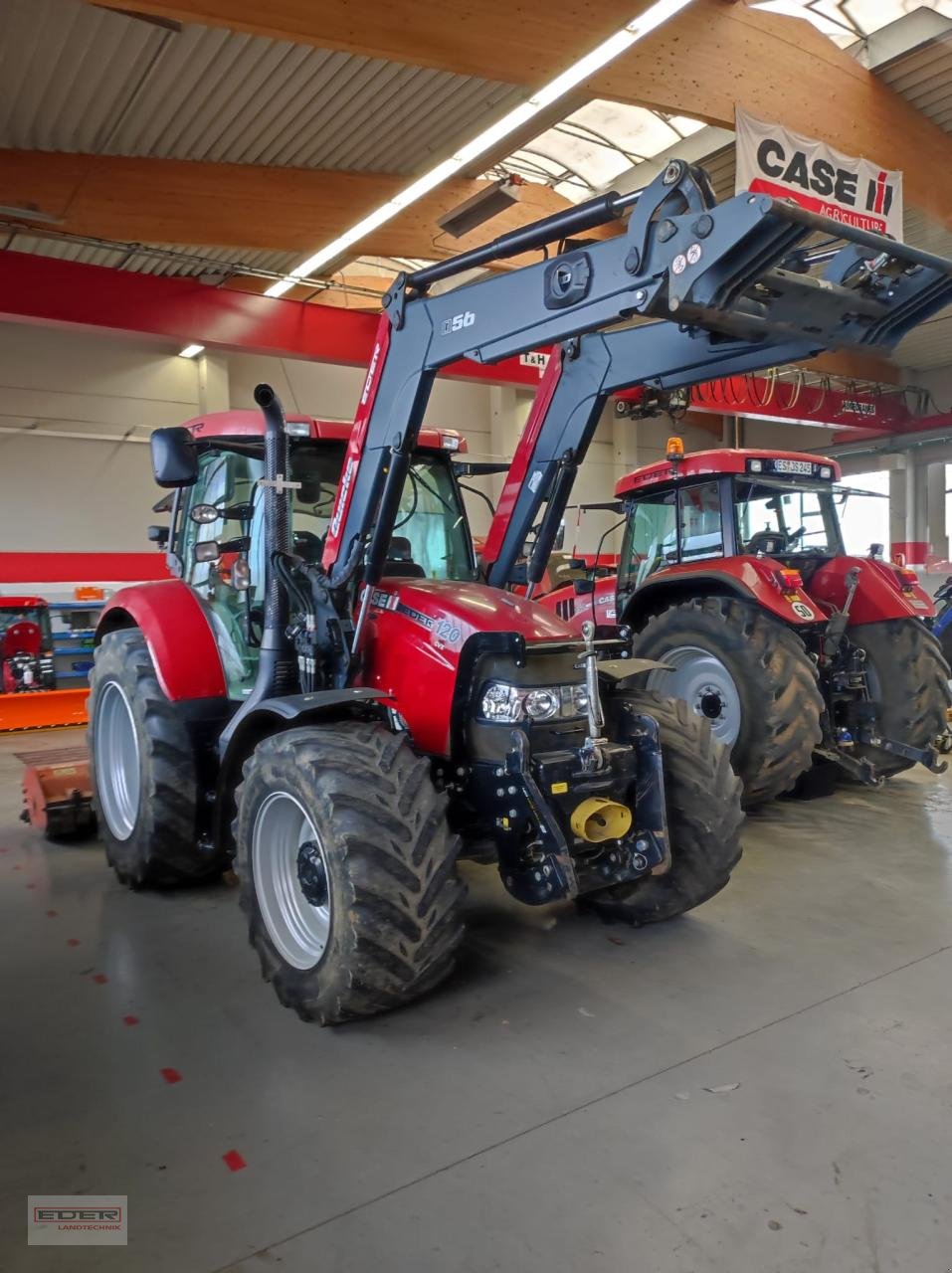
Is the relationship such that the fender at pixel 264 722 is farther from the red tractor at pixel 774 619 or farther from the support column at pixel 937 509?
the support column at pixel 937 509

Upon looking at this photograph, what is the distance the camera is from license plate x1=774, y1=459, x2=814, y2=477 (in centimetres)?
566

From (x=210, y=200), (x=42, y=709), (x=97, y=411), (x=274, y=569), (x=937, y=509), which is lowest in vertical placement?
(x=42, y=709)

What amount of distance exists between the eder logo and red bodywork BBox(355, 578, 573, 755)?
5.05 ft

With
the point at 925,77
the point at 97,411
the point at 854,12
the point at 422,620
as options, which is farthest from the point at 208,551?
the point at 97,411

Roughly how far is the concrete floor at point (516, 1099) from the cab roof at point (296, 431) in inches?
77.9

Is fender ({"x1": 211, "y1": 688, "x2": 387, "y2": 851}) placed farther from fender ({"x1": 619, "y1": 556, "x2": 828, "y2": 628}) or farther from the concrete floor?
fender ({"x1": 619, "y1": 556, "x2": 828, "y2": 628})

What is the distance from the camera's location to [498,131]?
721 centimetres

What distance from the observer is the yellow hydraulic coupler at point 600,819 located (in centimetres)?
285

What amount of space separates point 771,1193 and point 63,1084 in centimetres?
178

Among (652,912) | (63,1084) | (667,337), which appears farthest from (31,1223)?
(667,337)

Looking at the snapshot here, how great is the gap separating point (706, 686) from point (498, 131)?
4.84m

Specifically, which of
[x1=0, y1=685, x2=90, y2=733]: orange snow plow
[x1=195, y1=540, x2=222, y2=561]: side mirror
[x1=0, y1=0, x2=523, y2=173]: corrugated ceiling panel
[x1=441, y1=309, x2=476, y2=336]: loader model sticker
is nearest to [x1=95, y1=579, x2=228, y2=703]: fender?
[x1=195, y1=540, x2=222, y2=561]: side mirror

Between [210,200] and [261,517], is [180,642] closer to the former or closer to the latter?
[261,517]

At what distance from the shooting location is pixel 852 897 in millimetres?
Result: 3779
